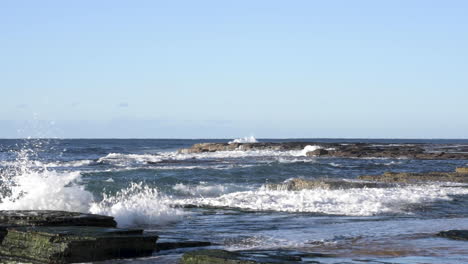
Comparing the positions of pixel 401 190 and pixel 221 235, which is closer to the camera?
pixel 221 235

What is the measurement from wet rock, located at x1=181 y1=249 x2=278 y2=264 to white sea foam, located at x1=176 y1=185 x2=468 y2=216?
9579 mm

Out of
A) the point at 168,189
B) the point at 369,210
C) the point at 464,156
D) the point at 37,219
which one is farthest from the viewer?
the point at 464,156

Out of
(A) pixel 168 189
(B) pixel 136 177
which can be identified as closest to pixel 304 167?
(B) pixel 136 177

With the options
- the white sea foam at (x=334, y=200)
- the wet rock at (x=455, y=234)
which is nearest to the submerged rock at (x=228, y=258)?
the wet rock at (x=455, y=234)

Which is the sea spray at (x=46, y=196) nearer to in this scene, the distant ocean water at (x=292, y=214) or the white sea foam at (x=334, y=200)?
the distant ocean water at (x=292, y=214)

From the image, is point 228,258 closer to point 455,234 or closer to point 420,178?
point 455,234

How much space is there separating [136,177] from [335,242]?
71.5 ft

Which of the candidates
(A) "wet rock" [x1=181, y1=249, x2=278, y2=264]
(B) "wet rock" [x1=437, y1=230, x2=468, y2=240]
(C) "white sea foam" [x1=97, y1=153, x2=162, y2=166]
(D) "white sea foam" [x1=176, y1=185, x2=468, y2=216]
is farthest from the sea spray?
(C) "white sea foam" [x1=97, y1=153, x2=162, y2=166]

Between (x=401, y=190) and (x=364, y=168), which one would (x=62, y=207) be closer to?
(x=401, y=190)

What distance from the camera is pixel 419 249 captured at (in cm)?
1146

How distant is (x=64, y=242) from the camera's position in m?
9.80

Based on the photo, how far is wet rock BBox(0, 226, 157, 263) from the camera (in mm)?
9789

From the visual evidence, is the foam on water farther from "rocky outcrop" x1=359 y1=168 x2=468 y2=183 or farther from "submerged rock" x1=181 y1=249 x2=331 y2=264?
"rocky outcrop" x1=359 y1=168 x2=468 y2=183

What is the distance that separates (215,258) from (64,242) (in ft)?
7.22
